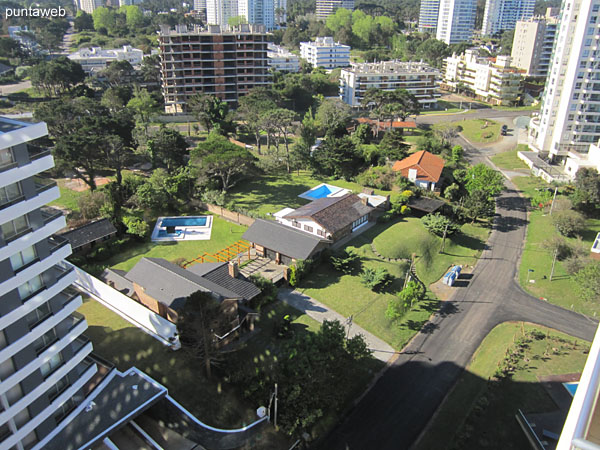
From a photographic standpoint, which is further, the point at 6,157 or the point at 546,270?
the point at 546,270

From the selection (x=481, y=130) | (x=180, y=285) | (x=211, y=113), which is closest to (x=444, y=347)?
(x=180, y=285)

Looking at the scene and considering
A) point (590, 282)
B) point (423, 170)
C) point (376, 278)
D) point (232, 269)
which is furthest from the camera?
point (423, 170)

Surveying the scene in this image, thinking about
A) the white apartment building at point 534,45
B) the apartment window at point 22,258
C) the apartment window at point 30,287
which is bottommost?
the apartment window at point 30,287

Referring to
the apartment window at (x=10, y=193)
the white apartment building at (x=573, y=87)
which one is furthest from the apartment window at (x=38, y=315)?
the white apartment building at (x=573, y=87)

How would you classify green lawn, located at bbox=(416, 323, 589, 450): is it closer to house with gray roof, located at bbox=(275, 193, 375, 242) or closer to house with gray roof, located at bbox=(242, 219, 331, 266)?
house with gray roof, located at bbox=(242, 219, 331, 266)

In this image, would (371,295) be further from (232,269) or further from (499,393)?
(499,393)

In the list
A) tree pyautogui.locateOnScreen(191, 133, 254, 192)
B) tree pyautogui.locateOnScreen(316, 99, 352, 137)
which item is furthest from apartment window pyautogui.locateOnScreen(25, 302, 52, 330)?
tree pyautogui.locateOnScreen(316, 99, 352, 137)

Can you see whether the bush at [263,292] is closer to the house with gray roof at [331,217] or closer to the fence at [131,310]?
the fence at [131,310]
